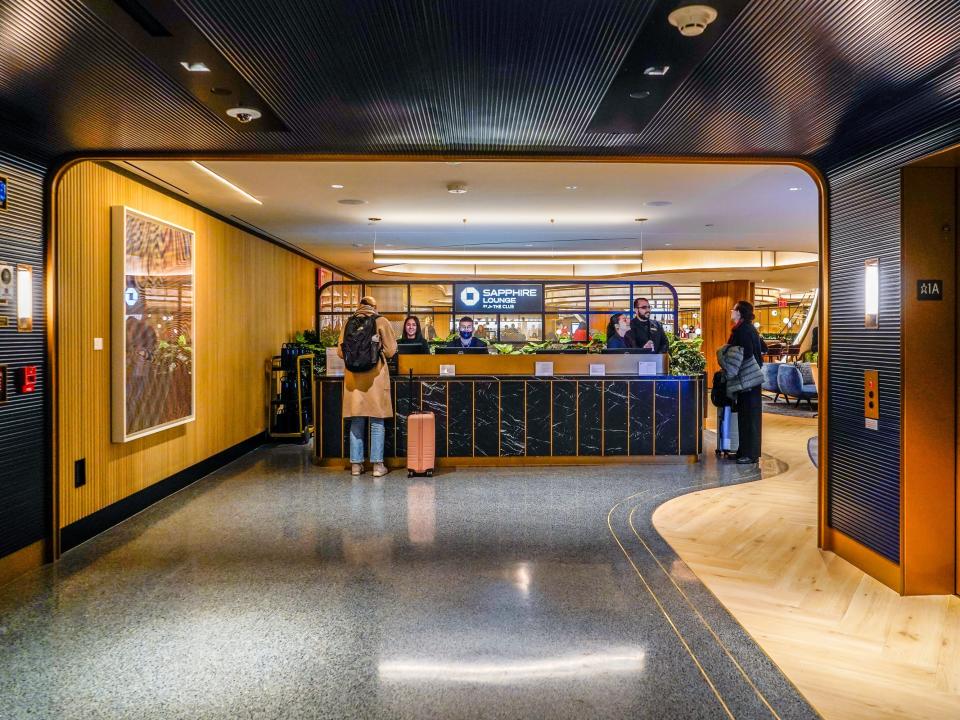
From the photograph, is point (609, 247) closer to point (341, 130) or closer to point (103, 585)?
point (341, 130)

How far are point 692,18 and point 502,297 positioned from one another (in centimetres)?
768

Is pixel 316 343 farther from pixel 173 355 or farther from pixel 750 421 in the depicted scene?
pixel 750 421

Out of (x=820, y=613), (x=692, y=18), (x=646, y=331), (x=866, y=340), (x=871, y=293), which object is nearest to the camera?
(x=692, y=18)

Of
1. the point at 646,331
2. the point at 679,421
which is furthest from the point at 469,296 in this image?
the point at 679,421

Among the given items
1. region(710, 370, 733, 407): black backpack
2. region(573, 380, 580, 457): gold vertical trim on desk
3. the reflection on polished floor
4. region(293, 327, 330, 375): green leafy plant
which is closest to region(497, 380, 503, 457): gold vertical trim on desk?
region(573, 380, 580, 457): gold vertical trim on desk

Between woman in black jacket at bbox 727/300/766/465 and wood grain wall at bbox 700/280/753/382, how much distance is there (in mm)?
7860

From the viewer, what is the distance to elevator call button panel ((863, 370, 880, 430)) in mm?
3908

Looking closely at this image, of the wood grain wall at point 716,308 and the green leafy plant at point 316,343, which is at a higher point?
the wood grain wall at point 716,308

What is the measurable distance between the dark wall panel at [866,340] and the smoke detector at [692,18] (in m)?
1.52

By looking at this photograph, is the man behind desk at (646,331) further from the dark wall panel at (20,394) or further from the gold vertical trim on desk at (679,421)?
the dark wall panel at (20,394)

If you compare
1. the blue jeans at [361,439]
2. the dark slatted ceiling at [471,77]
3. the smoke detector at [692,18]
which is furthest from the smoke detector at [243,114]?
the blue jeans at [361,439]

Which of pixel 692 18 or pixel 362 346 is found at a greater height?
pixel 692 18

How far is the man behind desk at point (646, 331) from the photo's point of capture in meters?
7.86

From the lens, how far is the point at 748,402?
737 cm
